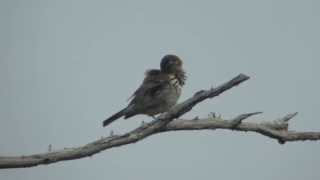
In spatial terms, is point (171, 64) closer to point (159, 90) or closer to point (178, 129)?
point (159, 90)

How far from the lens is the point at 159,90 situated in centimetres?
1309

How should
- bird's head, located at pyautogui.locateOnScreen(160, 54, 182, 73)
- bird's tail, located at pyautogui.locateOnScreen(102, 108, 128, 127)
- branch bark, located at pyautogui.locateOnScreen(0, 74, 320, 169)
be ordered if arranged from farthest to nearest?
bird's head, located at pyautogui.locateOnScreen(160, 54, 182, 73), bird's tail, located at pyautogui.locateOnScreen(102, 108, 128, 127), branch bark, located at pyautogui.locateOnScreen(0, 74, 320, 169)

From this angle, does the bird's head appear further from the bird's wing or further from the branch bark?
the branch bark

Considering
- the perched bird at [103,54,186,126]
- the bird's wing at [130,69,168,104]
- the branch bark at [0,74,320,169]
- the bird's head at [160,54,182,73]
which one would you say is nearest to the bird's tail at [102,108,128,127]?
the perched bird at [103,54,186,126]

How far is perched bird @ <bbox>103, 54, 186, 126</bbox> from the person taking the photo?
42.5 feet

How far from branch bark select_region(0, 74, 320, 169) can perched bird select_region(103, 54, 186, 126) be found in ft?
9.93

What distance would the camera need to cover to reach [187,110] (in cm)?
881

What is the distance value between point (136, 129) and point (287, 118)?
1983mm

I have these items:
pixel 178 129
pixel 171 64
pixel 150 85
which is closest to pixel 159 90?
pixel 150 85

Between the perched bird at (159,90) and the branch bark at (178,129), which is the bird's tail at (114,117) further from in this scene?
the branch bark at (178,129)

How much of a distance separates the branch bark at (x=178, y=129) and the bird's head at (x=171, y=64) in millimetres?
3601

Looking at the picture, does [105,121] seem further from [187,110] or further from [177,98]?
[187,110]

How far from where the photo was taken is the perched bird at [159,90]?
42.5 ft

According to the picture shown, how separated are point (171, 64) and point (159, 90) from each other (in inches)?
26.2
